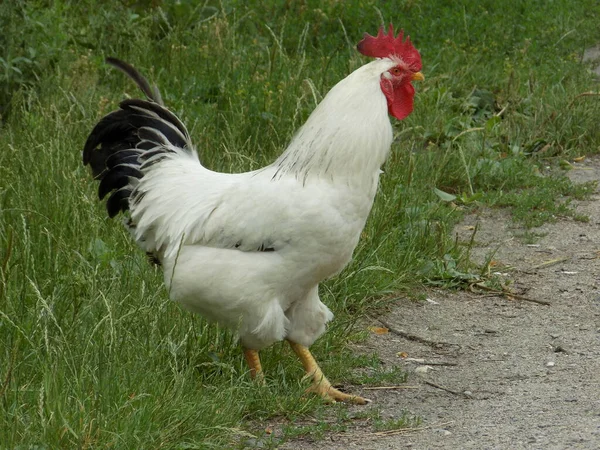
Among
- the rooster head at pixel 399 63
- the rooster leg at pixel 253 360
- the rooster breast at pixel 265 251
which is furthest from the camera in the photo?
the rooster leg at pixel 253 360

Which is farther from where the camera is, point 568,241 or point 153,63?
point 153,63

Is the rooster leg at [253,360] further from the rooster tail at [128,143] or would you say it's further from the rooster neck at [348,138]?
the rooster tail at [128,143]

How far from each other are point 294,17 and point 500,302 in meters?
5.17

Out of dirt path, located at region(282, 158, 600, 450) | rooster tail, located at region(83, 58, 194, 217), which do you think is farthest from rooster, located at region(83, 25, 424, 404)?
dirt path, located at region(282, 158, 600, 450)

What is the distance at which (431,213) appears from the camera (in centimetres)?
642

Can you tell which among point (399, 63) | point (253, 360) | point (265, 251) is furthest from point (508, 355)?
point (399, 63)

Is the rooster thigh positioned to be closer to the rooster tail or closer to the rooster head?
the rooster tail

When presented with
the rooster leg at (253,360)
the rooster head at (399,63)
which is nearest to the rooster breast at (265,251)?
the rooster leg at (253,360)

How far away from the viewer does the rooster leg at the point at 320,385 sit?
443 cm

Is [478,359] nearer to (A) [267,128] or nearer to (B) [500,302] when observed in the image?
(B) [500,302]

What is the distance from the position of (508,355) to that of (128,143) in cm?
221

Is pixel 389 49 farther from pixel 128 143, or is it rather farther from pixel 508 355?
pixel 508 355

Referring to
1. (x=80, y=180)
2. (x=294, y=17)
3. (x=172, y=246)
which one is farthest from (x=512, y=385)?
(x=294, y=17)

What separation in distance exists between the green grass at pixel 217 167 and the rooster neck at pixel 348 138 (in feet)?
3.14
